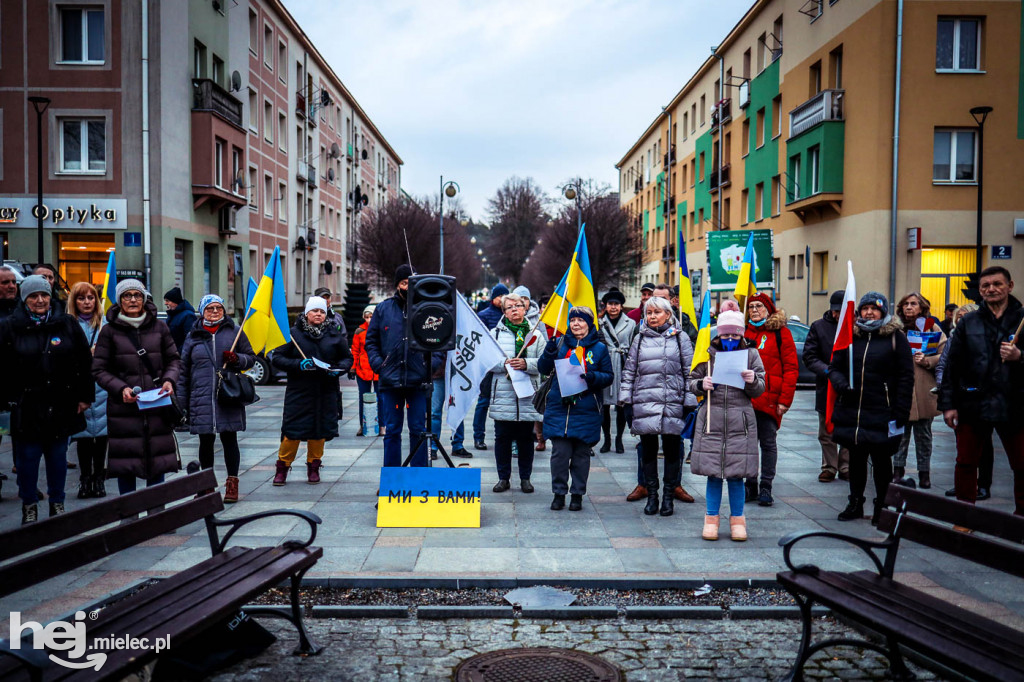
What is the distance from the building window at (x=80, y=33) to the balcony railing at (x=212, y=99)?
3224mm

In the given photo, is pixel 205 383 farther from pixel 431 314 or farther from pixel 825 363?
pixel 825 363

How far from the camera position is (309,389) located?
877cm

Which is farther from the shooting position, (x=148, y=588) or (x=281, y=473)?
(x=281, y=473)

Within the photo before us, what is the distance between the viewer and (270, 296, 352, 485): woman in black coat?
8703 mm

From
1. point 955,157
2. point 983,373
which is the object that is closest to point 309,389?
point 983,373

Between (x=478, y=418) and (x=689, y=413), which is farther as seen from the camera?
(x=478, y=418)

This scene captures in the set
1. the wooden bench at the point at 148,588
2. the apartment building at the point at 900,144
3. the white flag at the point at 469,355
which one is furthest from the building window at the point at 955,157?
the wooden bench at the point at 148,588

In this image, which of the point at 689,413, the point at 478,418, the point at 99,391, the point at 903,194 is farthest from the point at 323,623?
the point at 903,194

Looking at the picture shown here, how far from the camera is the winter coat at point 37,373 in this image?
23.2 feet

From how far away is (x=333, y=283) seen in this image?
5462cm

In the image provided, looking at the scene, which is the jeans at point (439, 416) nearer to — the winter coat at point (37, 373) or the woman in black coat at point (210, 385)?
the woman in black coat at point (210, 385)

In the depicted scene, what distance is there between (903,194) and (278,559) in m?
23.7

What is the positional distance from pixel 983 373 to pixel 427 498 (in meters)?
4.62

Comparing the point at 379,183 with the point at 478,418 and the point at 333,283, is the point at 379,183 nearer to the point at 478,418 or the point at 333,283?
the point at 333,283
